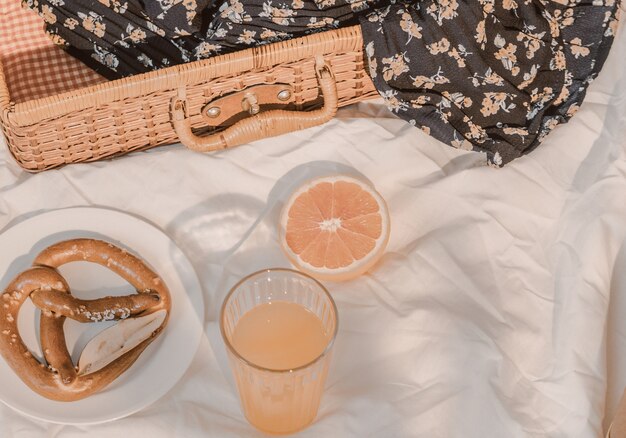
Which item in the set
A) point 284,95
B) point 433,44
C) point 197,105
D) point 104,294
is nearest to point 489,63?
point 433,44

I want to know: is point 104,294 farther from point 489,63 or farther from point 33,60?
point 489,63

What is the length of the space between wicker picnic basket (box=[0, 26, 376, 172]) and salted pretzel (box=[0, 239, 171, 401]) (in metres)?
0.15

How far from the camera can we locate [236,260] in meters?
0.81

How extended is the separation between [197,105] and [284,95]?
0.10 metres

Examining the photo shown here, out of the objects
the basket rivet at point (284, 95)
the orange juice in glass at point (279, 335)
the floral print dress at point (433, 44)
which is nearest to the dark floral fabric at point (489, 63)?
the floral print dress at point (433, 44)

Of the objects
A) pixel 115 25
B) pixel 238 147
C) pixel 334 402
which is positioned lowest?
pixel 334 402

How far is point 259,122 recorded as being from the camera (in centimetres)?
85

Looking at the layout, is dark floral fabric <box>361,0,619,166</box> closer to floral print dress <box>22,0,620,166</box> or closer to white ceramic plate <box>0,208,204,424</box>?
floral print dress <box>22,0,620,166</box>

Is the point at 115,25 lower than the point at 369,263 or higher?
higher

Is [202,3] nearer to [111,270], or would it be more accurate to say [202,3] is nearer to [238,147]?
[238,147]

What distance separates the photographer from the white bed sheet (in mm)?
729

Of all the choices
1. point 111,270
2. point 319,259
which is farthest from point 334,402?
point 111,270

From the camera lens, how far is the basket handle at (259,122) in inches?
33.1

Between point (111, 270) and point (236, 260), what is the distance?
0.14 m
